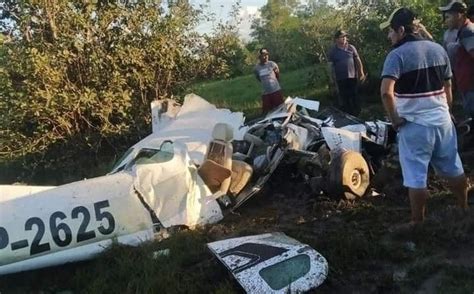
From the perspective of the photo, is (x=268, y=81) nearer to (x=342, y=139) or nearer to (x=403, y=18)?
(x=342, y=139)

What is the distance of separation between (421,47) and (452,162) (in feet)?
3.11

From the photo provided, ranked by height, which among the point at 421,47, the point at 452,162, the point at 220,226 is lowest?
the point at 220,226

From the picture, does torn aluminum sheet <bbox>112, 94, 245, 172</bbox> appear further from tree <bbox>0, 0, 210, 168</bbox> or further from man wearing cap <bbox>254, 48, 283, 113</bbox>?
man wearing cap <bbox>254, 48, 283, 113</bbox>

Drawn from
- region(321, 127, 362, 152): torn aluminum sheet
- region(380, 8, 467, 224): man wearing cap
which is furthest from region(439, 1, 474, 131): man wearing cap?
region(380, 8, 467, 224): man wearing cap

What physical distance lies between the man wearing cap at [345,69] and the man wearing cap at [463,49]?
3.47m

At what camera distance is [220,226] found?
232 inches

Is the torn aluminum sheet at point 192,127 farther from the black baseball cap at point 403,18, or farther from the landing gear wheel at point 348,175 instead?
the black baseball cap at point 403,18

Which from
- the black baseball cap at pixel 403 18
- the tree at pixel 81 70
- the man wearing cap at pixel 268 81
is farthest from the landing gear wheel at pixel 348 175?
the man wearing cap at pixel 268 81

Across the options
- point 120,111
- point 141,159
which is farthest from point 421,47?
point 120,111

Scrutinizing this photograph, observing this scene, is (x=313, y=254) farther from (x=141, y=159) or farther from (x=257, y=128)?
(x=257, y=128)

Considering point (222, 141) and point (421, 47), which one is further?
point (222, 141)

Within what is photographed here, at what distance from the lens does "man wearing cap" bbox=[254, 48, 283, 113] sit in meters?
11.6

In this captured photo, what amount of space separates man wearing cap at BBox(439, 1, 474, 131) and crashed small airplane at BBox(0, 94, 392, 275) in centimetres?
96

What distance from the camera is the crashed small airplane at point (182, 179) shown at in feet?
16.8
